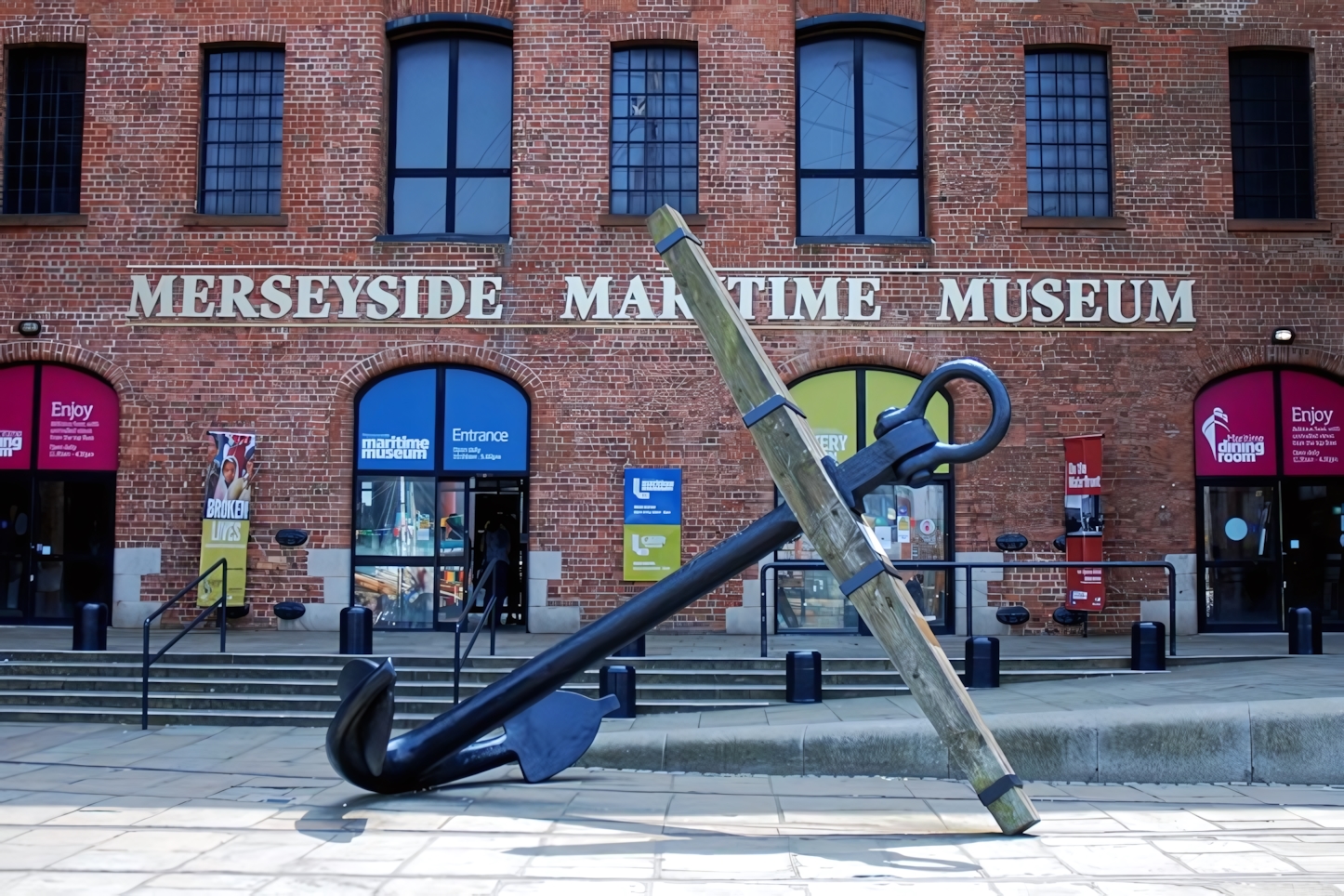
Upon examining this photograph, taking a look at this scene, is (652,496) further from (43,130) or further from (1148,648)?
(43,130)

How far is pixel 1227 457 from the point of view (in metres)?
16.0

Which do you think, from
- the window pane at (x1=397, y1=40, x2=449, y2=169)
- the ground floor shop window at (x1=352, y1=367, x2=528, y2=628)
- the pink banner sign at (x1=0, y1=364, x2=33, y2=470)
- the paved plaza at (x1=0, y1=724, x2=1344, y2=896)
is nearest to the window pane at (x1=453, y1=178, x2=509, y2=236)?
the window pane at (x1=397, y1=40, x2=449, y2=169)

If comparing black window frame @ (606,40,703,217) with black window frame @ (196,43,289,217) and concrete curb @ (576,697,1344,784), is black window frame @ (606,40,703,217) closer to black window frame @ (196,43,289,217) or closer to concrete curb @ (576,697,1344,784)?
black window frame @ (196,43,289,217)

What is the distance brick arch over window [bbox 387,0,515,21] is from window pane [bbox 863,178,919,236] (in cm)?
522

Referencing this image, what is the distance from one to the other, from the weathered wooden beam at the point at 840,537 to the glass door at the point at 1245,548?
11.0m

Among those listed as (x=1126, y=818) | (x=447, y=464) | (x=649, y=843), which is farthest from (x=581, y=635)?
(x=447, y=464)

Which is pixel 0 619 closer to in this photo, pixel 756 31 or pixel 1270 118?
pixel 756 31

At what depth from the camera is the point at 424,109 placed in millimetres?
16781

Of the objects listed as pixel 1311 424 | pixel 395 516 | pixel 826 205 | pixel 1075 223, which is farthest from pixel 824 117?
pixel 395 516

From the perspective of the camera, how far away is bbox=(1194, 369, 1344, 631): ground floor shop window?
1597 cm

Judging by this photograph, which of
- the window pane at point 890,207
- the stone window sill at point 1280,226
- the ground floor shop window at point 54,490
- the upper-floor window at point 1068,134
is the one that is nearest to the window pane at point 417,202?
the ground floor shop window at point 54,490

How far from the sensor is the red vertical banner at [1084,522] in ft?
50.0

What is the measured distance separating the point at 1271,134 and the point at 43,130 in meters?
16.2

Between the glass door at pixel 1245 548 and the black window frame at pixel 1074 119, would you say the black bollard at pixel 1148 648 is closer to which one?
the glass door at pixel 1245 548
